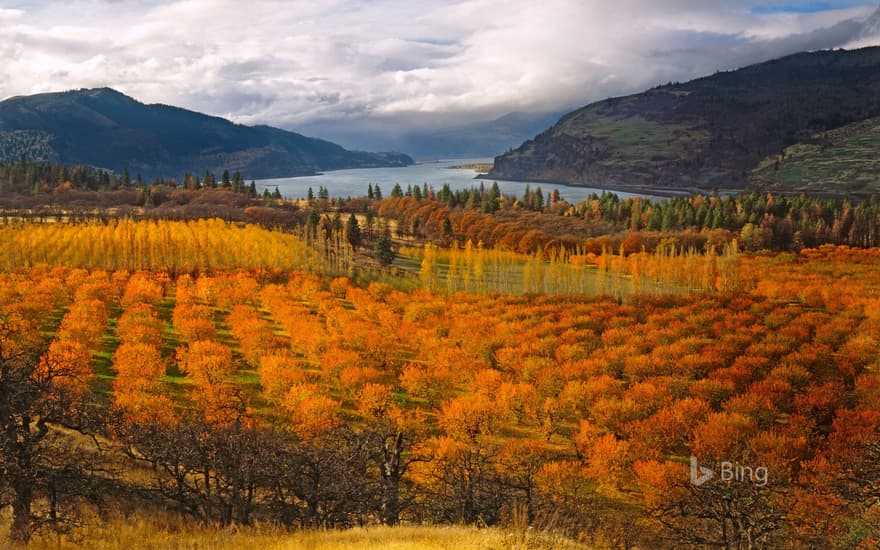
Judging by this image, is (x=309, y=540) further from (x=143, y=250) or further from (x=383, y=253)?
(x=143, y=250)

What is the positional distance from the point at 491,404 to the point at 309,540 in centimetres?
4905

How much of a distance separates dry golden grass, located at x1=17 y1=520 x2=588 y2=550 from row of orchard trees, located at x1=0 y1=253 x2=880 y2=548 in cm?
351

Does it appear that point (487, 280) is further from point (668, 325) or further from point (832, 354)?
point (832, 354)

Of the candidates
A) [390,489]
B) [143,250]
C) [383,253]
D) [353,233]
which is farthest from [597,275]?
[390,489]

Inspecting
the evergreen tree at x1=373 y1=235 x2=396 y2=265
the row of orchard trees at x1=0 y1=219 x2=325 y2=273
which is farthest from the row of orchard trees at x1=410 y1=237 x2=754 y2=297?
the row of orchard trees at x1=0 y1=219 x2=325 y2=273

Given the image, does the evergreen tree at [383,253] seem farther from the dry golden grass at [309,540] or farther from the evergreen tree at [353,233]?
the dry golden grass at [309,540]

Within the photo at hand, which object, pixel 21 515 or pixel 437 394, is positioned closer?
pixel 21 515

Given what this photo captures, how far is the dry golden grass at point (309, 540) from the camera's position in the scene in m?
21.9

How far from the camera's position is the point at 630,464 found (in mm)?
61188

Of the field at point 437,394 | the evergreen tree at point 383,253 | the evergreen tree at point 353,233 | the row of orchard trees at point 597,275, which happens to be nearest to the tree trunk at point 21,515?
the field at point 437,394

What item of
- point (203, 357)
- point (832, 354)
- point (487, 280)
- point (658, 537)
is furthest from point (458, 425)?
point (487, 280)

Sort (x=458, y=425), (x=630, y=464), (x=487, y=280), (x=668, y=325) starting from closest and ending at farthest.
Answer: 1. (x=630, y=464)
2. (x=458, y=425)
3. (x=668, y=325)
4. (x=487, y=280)

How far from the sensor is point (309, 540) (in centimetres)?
2397

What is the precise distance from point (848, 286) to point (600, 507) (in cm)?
12572
